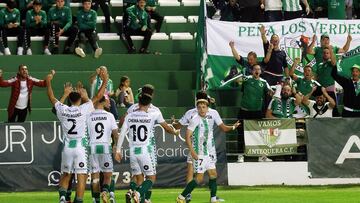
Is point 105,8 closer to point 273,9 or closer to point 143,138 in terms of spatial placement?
point 273,9

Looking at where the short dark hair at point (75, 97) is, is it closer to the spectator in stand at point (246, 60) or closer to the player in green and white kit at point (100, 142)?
the player in green and white kit at point (100, 142)

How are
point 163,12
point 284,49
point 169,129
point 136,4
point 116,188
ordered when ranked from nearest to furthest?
1. point 169,129
2. point 116,188
3. point 284,49
4. point 136,4
5. point 163,12

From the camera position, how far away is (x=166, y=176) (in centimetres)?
2788

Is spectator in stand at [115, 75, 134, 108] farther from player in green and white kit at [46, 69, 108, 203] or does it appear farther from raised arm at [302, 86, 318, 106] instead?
player in green and white kit at [46, 69, 108, 203]

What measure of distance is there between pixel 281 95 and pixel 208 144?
592cm

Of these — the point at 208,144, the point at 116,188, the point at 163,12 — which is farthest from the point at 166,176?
the point at 163,12

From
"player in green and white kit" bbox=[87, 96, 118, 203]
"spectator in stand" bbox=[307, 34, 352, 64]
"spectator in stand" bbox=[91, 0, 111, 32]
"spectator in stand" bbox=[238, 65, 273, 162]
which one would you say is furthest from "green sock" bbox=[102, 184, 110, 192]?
"spectator in stand" bbox=[91, 0, 111, 32]

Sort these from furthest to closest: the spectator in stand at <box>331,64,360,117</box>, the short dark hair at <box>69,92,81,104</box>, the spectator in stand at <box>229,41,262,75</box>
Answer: the spectator in stand at <box>229,41,262,75</box>
the spectator in stand at <box>331,64,360,117</box>
the short dark hair at <box>69,92,81,104</box>

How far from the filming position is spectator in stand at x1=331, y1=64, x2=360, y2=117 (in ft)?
91.4

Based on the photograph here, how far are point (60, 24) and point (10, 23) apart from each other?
1.40 m

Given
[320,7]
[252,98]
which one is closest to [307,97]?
[252,98]

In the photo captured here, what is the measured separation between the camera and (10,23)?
31.9 m

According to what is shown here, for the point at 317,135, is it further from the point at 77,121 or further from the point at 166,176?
the point at 77,121

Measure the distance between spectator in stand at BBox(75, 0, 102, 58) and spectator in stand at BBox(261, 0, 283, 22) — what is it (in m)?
4.80
